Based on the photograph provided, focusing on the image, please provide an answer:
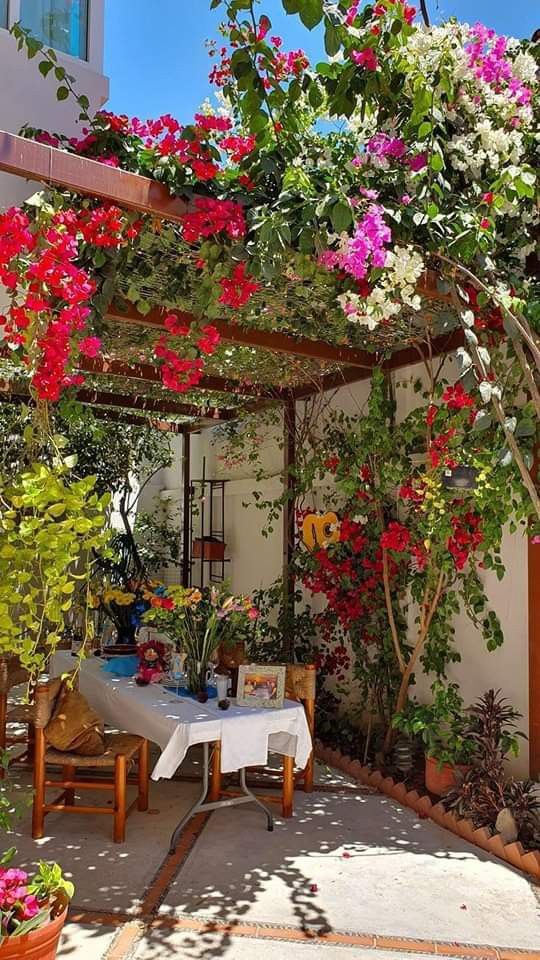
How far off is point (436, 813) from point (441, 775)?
21 cm

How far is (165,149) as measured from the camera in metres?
2.91

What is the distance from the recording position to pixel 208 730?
13.0ft

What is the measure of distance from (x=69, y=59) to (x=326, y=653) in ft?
14.7

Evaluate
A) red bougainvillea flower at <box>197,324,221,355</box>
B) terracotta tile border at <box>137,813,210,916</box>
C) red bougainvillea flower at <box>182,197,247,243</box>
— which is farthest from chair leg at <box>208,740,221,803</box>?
red bougainvillea flower at <box>182,197,247,243</box>

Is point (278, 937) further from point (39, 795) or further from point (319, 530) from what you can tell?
point (319, 530)

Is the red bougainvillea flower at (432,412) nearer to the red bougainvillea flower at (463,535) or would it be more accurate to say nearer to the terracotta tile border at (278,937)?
the red bougainvillea flower at (463,535)

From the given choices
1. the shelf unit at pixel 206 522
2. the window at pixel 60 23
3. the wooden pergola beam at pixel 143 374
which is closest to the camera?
the window at pixel 60 23

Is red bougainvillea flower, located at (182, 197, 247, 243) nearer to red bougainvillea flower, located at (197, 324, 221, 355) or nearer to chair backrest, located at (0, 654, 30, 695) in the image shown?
red bougainvillea flower, located at (197, 324, 221, 355)

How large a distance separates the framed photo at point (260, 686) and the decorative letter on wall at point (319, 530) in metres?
1.58

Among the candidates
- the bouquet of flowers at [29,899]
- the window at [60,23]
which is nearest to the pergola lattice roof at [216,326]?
the window at [60,23]

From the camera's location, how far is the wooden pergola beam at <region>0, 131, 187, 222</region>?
8.30 feet

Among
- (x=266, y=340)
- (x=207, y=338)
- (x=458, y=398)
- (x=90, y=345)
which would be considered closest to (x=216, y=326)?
(x=266, y=340)

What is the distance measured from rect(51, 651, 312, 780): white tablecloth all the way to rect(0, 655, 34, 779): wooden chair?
0.66 metres

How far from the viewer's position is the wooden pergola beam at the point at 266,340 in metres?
4.50
